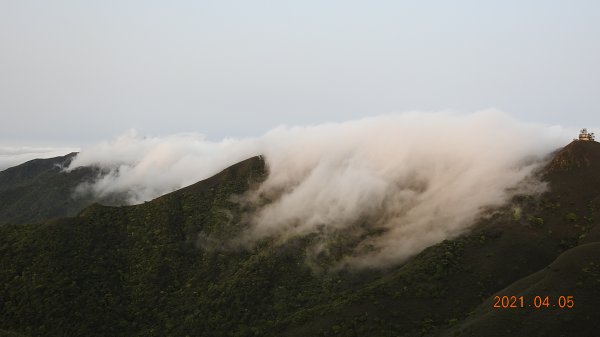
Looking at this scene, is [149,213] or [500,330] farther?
[149,213]

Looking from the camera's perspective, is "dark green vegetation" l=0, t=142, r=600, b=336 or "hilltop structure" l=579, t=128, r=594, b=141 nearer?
"dark green vegetation" l=0, t=142, r=600, b=336

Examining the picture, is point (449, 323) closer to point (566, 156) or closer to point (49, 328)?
point (566, 156)

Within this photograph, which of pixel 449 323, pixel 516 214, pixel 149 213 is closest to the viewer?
pixel 449 323

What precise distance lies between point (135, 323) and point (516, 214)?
13352 centimetres

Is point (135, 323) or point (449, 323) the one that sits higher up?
point (135, 323)

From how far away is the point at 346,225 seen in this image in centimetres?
17625

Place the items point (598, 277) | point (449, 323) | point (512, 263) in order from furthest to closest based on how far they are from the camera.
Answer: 1. point (512, 263)
2. point (449, 323)
3. point (598, 277)

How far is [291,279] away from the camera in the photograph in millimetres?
147750

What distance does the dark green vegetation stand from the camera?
99.5 meters

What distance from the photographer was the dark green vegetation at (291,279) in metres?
99.5

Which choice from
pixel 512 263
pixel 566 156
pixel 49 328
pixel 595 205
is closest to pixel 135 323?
pixel 49 328

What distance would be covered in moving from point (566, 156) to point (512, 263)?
199ft

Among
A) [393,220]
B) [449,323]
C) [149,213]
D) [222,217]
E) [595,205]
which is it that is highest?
[149,213]

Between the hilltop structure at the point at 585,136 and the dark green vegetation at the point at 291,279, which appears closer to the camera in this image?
the dark green vegetation at the point at 291,279
